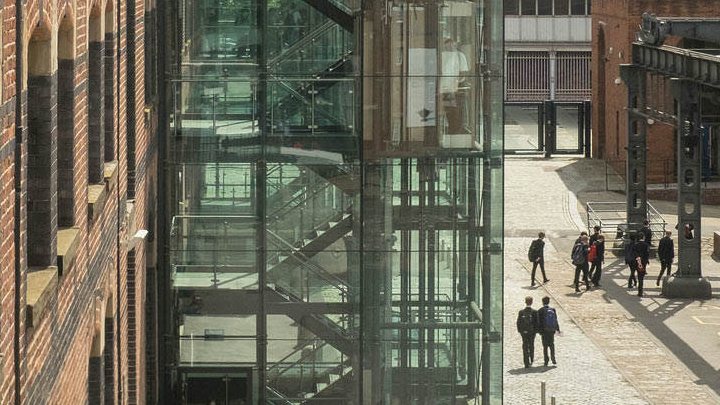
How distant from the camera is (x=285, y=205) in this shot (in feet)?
69.4

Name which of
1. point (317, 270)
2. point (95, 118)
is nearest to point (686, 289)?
point (317, 270)

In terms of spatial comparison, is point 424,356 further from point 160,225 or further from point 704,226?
point 704,226

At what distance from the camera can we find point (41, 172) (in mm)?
10688

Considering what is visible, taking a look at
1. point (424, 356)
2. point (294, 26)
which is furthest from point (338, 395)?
point (294, 26)

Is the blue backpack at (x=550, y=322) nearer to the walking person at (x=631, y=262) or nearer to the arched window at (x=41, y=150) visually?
the walking person at (x=631, y=262)

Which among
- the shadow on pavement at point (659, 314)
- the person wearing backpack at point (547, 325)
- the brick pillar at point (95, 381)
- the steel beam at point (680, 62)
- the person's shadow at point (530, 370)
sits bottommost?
the person's shadow at point (530, 370)

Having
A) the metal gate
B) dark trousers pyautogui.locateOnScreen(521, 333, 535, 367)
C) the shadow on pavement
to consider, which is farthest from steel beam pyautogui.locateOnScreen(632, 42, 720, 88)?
the metal gate

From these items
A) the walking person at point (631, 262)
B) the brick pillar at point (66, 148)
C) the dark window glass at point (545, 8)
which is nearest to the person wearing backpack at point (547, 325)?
the walking person at point (631, 262)

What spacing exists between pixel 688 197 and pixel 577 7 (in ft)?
140

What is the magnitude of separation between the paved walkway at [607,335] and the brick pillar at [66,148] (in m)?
14.6

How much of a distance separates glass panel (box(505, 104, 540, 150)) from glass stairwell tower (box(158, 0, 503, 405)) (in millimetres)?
39214

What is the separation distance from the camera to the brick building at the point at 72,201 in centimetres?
898

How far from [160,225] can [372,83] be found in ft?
10.5

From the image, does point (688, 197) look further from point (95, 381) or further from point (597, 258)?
point (95, 381)
